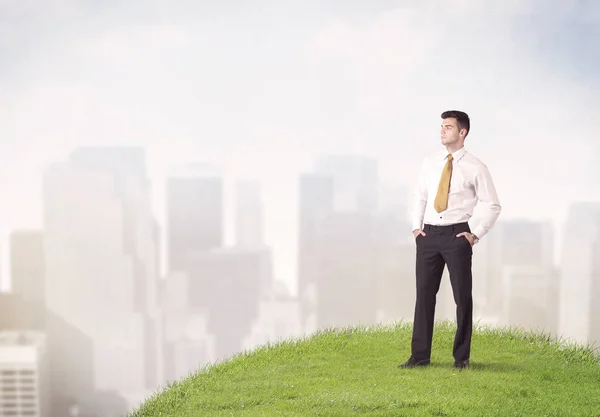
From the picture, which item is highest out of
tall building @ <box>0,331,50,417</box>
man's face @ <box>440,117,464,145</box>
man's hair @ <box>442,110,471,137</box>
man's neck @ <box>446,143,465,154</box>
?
man's hair @ <box>442,110,471,137</box>

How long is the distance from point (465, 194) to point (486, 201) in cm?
18

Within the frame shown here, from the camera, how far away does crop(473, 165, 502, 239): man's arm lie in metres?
5.84

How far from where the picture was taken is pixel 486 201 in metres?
5.90

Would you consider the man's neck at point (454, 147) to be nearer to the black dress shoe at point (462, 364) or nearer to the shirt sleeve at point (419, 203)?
the shirt sleeve at point (419, 203)

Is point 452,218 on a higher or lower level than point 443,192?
lower

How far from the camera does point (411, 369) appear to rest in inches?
248

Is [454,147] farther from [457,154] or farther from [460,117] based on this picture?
[460,117]

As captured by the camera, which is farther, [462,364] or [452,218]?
[462,364]

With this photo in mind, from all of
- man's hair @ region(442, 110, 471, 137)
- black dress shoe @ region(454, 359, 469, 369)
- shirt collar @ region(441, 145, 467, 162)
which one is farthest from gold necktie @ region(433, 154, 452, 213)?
black dress shoe @ region(454, 359, 469, 369)

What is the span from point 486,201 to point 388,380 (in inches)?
68.3

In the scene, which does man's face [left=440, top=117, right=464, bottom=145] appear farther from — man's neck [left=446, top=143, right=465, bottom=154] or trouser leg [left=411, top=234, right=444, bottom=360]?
trouser leg [left=411, top=234, right=444, bottom=360]

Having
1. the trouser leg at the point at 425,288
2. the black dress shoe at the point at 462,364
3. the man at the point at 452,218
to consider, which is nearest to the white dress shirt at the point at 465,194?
the man at the point at 452,218

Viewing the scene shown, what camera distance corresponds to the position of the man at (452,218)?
5.89 meters

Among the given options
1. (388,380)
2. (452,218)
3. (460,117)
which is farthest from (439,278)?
(460,117)
